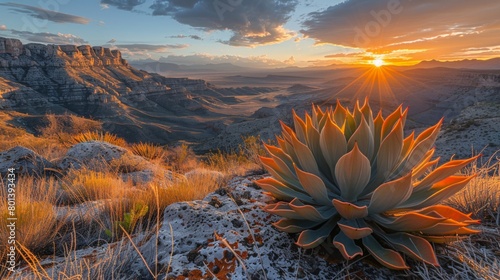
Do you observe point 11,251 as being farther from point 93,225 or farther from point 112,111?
point 112,111

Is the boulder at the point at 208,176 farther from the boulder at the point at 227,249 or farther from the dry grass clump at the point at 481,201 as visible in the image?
the dry grass clump at the point at 481,201

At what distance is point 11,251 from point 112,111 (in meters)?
104

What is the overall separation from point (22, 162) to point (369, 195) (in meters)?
5.97

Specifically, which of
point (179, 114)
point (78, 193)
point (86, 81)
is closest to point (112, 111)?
point (86, 81)

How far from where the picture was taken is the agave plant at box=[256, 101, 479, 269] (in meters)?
1.67

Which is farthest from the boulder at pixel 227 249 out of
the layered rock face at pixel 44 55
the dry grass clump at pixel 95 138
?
the layered rock face at pixel 44 55

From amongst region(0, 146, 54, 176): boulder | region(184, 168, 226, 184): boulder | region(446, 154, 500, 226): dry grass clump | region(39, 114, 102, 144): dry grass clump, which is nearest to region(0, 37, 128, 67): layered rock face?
region(39, 114, 102, 144): dry grass clump

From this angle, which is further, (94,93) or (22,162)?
(94,93)

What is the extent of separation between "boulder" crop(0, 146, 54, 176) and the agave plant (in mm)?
5057

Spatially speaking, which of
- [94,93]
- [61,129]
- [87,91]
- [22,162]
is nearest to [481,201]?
[22,162]

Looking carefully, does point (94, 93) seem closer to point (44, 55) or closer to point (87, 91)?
point (87, 91)

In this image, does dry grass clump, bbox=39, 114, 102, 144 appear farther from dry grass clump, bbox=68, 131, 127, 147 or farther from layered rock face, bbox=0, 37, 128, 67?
layered rock face, bbox=0, 37, 128, 67

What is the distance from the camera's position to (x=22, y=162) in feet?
17.3

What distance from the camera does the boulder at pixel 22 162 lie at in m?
5.16
